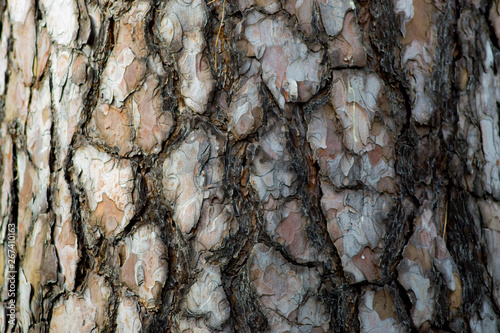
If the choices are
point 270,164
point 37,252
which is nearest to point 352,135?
point 270,164

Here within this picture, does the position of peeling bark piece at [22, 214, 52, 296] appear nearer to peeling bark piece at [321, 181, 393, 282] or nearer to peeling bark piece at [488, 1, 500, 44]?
peeling bark piece at [321, 181, 393, 282]

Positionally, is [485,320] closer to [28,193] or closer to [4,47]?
[28,193]

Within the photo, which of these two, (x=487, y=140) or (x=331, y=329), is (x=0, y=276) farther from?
(x=487, y=140)

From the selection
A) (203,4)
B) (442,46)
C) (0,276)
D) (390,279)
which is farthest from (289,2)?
(0,276)

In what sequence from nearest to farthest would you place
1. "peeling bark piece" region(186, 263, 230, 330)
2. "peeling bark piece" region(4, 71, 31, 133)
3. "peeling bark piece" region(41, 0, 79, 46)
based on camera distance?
"peeling bark piece" region(186, 263, 230, 330), "peeling bark piece" region(41, 0, 79, 46), "peeling bark piece" region(4, 71, 31, 133)

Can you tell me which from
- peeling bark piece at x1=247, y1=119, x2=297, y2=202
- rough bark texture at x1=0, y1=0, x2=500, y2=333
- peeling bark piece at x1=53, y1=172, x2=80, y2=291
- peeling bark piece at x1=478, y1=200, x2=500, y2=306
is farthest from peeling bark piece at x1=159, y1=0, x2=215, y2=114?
peeling bark piece at x1=478, y1=200, x2=500, y2=306
